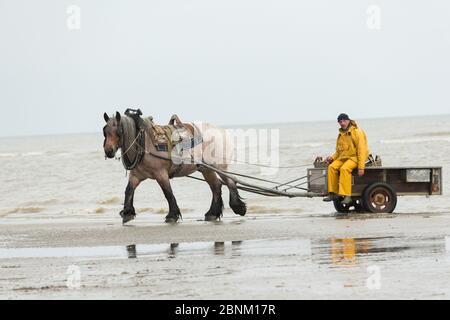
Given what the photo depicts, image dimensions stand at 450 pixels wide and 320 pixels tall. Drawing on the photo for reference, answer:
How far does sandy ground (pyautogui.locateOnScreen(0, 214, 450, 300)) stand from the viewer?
8328 millimetres

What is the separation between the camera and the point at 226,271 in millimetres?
9484

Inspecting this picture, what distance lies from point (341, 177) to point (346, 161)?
1.00 ft

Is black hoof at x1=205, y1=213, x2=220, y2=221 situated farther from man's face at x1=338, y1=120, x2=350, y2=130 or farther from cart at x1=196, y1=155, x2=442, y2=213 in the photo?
man's face at x1=338, y1=120, x2=350, y2=130

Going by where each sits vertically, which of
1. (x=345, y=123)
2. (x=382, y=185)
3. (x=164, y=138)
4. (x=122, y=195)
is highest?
(x=345, y=123)

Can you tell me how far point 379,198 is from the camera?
1653 cm

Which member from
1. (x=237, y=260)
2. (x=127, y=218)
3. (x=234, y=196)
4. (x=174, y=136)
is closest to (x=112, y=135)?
(x=174, y=136)

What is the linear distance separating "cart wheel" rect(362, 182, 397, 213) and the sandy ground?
2.36ft

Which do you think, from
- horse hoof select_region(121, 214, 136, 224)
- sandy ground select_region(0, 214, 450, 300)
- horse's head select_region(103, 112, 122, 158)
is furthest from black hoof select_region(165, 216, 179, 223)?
horse's head select_region(103, 112, 122, 158)

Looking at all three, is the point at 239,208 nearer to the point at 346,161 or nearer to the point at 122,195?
the point at 346,161

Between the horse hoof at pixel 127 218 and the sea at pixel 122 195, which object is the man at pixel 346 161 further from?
the horse hoof at pixel 127 218
